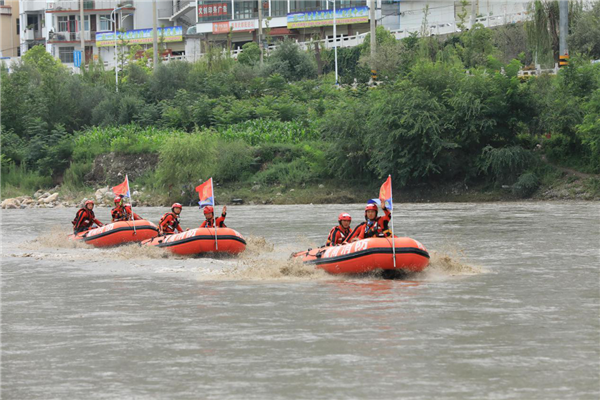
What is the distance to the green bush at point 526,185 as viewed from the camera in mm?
34656

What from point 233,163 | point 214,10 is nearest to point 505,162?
point 233,163

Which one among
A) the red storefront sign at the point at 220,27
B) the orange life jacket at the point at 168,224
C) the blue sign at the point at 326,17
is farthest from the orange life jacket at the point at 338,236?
the red storefront sign at the point at 220,27

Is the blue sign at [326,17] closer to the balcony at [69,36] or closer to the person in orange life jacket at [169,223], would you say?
the balcony at [69,36]

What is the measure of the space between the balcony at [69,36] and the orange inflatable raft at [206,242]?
2660 inches

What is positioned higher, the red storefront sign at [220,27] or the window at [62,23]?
the window at [62,23]

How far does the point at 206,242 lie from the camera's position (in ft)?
61.4

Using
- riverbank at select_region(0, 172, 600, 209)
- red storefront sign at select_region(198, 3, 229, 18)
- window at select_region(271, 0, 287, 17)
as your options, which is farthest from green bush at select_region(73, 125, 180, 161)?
red storefront sign at select_region(198, 3, 229, 18)

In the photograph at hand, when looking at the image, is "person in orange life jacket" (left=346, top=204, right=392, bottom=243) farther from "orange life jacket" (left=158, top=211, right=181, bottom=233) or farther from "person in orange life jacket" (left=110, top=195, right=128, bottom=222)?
"person in orange life jacket" (left=110, top=195, right=128, bottom=222)

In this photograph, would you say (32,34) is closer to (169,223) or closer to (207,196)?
(169,223)

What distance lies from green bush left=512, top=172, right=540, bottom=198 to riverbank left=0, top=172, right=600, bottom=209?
0.17m

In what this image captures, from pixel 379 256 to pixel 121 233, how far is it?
28.3ft

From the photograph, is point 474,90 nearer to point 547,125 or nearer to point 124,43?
point 547,125

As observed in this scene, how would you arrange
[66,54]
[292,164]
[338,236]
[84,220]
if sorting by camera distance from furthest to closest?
[66,54] → [292,164] → [84,220] → [338,236]

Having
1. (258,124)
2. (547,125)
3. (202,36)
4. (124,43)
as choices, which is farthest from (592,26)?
(202,36)
